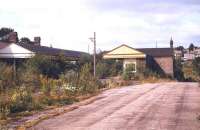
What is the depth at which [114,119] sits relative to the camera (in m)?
16.4

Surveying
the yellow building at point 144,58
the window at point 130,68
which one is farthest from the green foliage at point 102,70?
the yellow building at point 144,58

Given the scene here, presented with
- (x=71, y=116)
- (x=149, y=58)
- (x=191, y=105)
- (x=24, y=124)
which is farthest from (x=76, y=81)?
(x=149, y=58)

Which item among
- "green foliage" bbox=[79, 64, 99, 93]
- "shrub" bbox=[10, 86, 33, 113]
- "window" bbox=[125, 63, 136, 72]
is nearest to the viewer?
"shrub" bbox=[10, 86, 33, 113]

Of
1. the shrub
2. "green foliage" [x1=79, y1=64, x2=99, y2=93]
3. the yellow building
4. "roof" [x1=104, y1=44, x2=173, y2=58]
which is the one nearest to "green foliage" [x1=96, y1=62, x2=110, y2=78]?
the yellow building

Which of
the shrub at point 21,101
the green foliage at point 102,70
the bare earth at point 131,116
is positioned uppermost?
the green foliage at point 102,70

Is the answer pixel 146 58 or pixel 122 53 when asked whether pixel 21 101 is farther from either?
pixel 122 53

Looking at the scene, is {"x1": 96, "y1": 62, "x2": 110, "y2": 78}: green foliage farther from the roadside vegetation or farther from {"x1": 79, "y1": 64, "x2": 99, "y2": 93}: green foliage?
{"x1": 79, "y1": 64, "x2": 99, "y2": 93}: green foliage

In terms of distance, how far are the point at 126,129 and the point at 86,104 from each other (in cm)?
818

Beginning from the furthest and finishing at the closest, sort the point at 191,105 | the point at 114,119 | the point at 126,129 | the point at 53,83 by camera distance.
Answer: the point at 53,83, the point at 191,105, the point at 114,119, the point at 126,129

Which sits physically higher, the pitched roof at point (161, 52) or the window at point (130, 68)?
the pitched roof at point (161, 52)

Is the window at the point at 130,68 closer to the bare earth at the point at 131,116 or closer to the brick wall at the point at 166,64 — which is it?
the brick wall at the point at 166,64

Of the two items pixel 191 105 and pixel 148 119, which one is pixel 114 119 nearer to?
pixel 148 119

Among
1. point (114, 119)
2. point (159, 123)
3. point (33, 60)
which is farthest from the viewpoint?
point (33, 60)

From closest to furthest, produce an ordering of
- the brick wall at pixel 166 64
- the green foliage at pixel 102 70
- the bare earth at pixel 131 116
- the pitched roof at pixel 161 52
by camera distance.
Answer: the bare earth at pixel 131 116
the green foliage at pixel 102 70
the brick wall at pixel 166 64
the pitched roof at pixel 161 52
